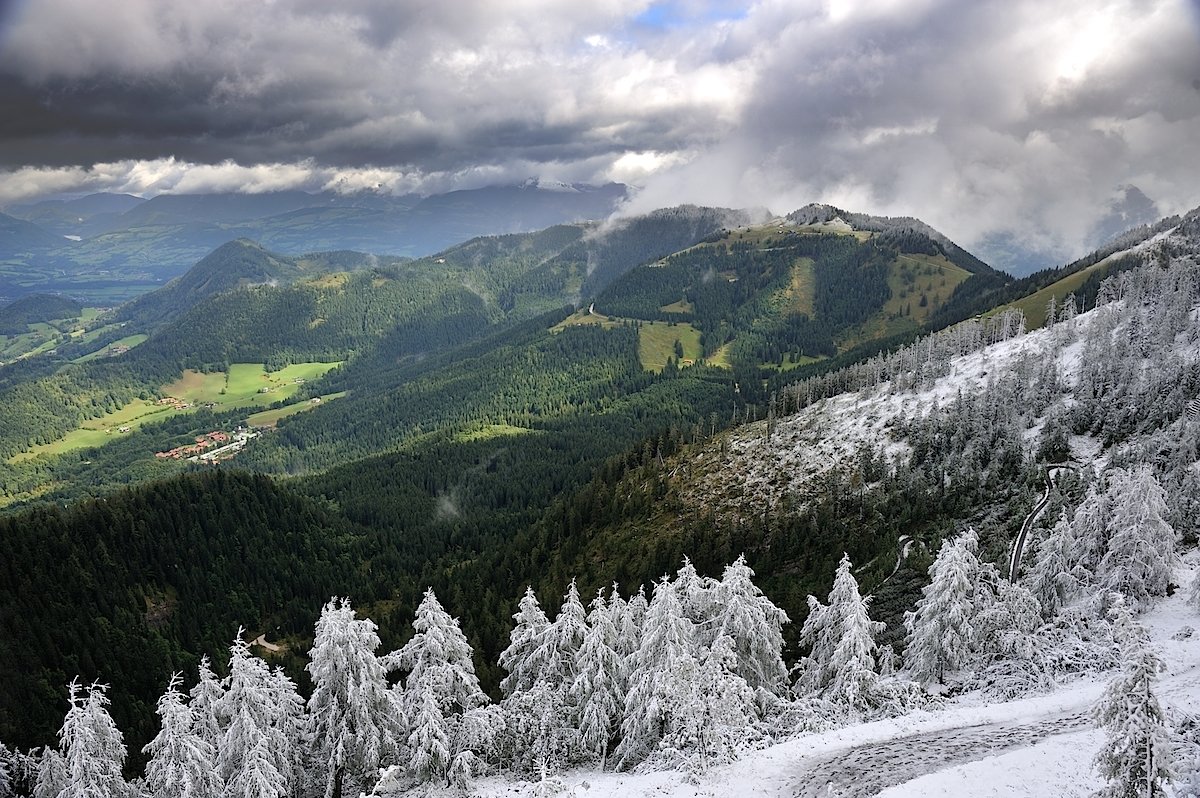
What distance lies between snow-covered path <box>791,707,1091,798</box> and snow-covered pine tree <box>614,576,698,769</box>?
347 inches

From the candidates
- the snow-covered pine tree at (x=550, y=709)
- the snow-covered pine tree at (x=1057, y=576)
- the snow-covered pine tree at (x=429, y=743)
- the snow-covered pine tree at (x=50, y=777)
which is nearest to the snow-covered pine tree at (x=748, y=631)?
the snow-covered pine tree at (x=550, y=709)

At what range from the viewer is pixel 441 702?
142 feet

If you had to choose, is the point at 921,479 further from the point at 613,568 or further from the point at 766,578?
the point at 613,568

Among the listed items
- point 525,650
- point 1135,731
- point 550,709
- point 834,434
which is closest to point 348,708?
point 550,709

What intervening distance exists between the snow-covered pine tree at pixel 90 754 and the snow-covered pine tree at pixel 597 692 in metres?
28.3

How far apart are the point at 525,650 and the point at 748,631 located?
1762cm

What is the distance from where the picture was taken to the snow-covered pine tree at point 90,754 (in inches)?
1377

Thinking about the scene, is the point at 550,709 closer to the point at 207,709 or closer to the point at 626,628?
the point at 626,628

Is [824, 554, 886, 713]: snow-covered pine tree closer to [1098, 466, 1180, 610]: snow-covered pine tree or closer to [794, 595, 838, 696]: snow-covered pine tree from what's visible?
[794, 595, 838, 696]: snow-covered pine tree

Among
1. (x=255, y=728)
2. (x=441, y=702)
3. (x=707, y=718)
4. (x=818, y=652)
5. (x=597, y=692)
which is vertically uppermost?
(x=255, y=728)

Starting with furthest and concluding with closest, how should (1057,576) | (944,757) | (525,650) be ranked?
(1057,576)
(525,650)
(944,757)

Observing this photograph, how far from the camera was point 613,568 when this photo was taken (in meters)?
118

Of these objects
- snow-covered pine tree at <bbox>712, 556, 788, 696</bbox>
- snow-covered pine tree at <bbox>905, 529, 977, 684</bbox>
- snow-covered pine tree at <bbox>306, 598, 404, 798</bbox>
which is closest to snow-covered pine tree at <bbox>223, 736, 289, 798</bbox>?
snow-covered pine tree at <bbox>306, 598, 404, 798</bbox>

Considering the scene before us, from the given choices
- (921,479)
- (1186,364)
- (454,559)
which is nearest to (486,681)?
(921,479)
